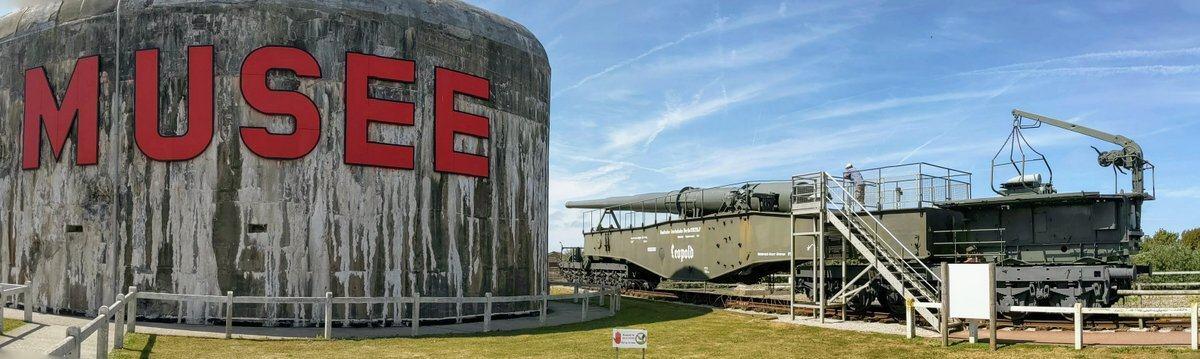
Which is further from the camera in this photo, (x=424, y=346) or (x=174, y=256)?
(x=174, y=256)

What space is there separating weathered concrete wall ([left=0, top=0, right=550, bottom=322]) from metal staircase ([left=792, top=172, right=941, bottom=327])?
26.0 ft

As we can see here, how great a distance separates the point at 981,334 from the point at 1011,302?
3061 millimetres

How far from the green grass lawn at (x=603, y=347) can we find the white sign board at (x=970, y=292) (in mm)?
612

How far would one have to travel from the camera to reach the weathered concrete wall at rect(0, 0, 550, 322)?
56.9 ft

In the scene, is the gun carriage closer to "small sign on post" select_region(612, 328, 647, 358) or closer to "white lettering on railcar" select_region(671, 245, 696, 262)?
"white lettering on railcar" select_region(671, 245, 696, 262)

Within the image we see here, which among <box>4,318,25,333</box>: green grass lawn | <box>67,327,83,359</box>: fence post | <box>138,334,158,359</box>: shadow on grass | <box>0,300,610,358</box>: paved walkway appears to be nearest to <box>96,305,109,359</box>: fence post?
<box>138,334,158,359</box>: shadow on grass

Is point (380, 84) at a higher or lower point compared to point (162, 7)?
lower

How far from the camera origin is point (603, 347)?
14.6 m

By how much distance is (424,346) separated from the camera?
1473 cm

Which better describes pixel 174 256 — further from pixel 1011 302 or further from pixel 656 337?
pixel 1011 302

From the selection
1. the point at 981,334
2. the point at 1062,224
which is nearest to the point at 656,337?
the point at 981,334

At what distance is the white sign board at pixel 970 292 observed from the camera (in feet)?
46.4

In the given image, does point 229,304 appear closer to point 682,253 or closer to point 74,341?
point 74,341

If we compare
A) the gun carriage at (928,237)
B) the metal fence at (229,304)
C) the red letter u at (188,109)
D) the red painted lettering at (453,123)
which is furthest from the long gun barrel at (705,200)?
the red letter u at (188,109)
